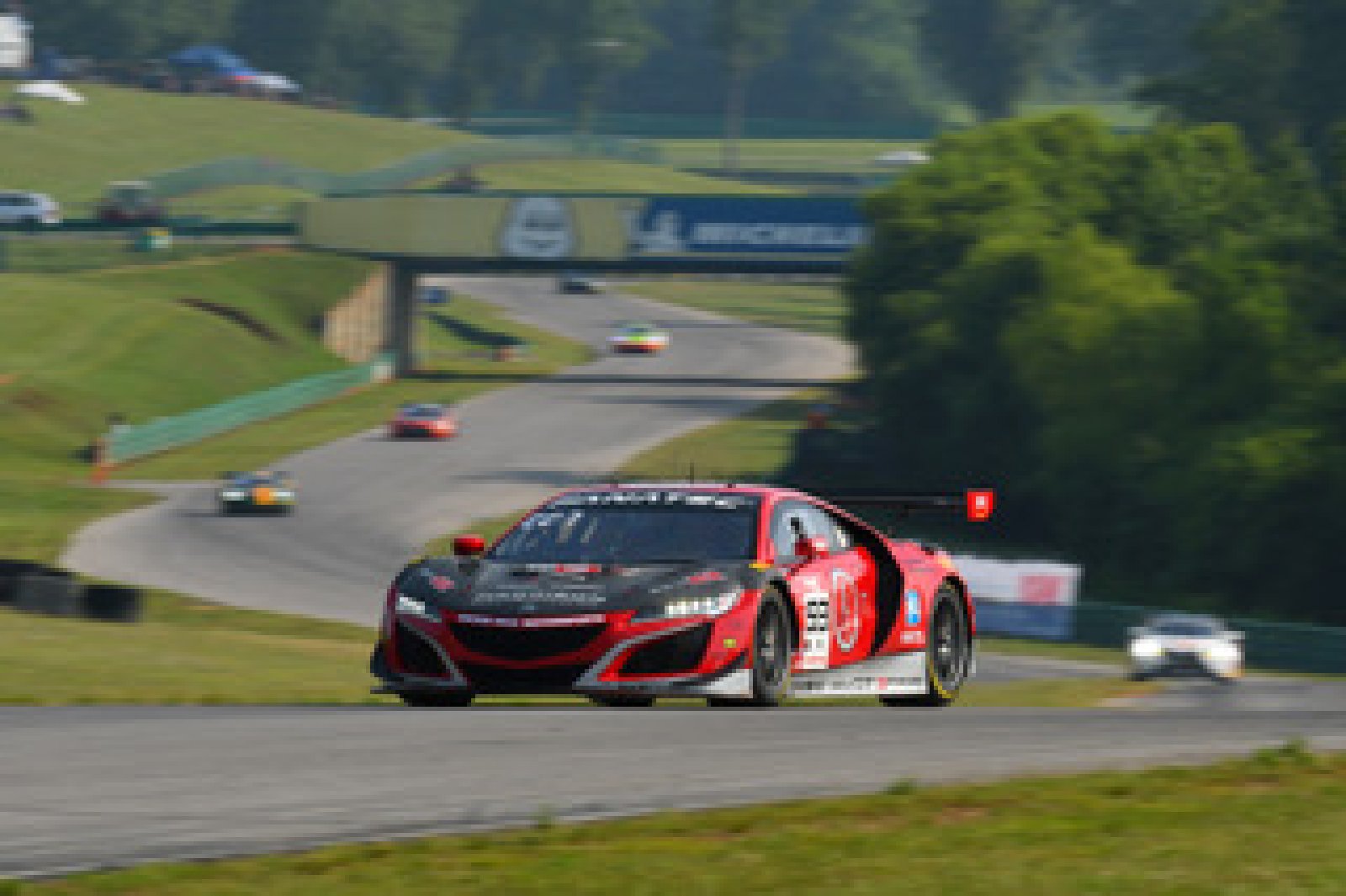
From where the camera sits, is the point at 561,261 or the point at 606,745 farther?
the point at 561,261

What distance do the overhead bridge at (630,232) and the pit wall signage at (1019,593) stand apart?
1654 inches

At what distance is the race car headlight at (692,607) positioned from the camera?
13406 millimetres

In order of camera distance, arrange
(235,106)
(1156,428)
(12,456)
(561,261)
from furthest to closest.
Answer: (235,106) → (561,261) → (12,456) → (1156,428)

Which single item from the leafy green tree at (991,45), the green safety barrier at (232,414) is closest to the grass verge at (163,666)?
the green safety barrier at (232,414)

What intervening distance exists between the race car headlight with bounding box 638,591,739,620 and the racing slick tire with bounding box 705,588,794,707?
226mm

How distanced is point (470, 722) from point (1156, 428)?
175 ft

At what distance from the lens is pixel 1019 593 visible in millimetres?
46938

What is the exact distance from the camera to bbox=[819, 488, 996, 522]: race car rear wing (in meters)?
15.3

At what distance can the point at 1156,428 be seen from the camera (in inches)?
2505

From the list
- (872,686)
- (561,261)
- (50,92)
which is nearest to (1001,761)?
(872,686)

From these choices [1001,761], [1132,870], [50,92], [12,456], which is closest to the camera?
[1132,870]

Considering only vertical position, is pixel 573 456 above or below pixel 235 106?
below

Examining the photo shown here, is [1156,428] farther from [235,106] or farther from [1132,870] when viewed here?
[235,106]

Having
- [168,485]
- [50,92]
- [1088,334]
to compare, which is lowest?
[168,485]
